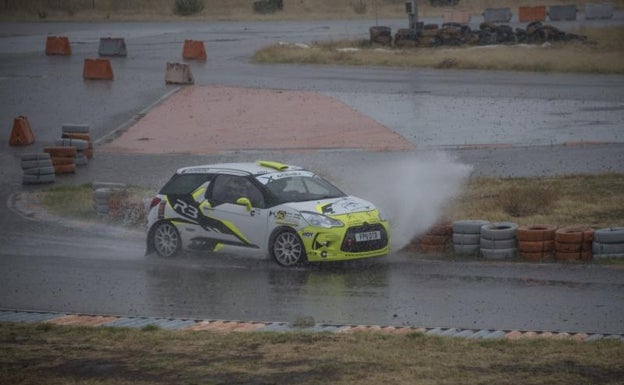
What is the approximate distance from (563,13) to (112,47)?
2949cm

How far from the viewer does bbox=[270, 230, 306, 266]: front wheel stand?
17.5 meters

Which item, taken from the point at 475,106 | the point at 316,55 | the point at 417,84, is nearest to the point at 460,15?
the point at 316,55

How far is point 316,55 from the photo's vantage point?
48719mm

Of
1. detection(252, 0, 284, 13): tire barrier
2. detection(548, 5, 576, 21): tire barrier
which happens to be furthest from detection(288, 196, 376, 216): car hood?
detection(252, 0, 284, 13): tire barrier

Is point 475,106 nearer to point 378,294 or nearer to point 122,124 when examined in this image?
point 122,124

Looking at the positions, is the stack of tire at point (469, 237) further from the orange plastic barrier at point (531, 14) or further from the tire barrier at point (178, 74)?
the orange plastic barrier at point (531, 14)

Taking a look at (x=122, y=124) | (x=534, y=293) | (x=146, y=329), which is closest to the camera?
(x=146, y=329)

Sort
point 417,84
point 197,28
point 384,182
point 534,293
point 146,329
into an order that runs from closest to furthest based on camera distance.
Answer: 1. point 146,329
2. point 534,293
3. point 384,182
4. point 417,84
5. point 197,28

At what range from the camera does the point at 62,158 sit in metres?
27.7

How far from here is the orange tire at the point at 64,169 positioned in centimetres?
2756

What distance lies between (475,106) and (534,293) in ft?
65.9

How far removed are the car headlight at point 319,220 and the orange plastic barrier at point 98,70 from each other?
88.3 ft

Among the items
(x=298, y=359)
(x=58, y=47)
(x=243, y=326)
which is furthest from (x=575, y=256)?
(x=58, y=47)

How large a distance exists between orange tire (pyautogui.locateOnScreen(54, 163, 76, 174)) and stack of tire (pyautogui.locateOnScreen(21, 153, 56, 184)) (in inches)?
36.1
